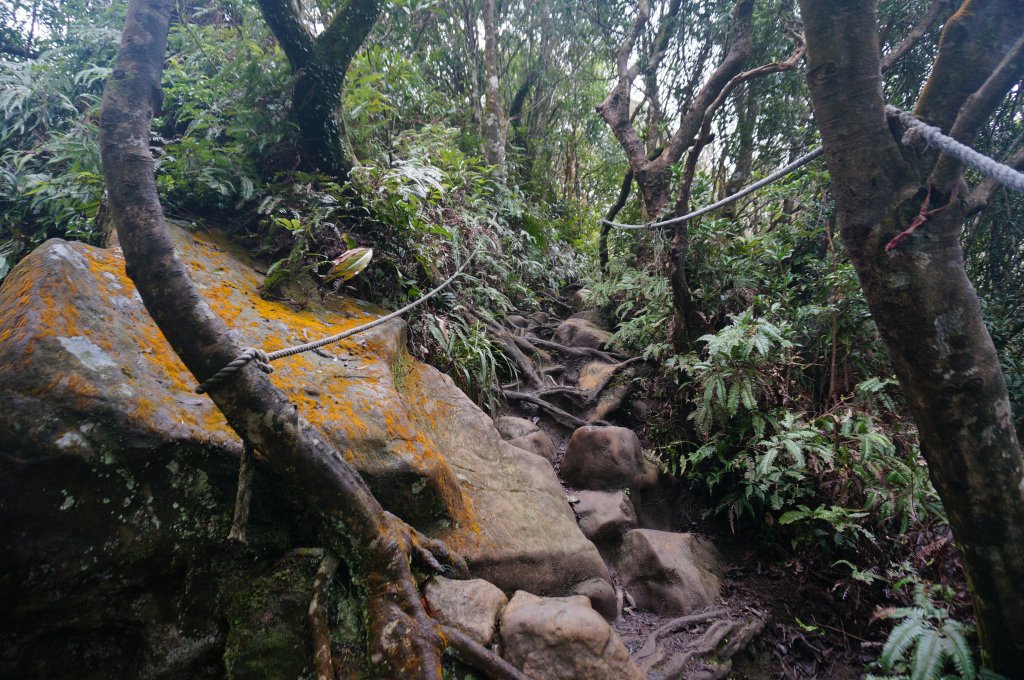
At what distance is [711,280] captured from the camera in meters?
4.75

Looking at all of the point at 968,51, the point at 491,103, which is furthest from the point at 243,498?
the point at 491,103

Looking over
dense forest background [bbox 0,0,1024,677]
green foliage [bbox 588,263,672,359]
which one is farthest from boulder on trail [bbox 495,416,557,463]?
green foliage [bbox 588,263,672,359]

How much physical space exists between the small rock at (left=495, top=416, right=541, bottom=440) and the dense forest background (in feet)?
0.94

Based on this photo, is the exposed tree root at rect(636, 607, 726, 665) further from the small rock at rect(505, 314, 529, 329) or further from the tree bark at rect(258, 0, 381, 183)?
the small rock at rect(505, 314, 529, 329)

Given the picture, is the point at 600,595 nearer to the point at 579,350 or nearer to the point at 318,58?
the point at 579,350

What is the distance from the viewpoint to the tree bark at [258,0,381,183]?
3395 millimetres

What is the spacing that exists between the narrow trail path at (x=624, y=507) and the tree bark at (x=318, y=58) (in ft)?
8.04

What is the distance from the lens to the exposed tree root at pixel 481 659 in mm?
1667

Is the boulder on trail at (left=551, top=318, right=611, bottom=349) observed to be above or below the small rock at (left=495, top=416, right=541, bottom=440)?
above

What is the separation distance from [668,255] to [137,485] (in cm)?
452

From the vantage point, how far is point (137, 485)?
1600 millimetres

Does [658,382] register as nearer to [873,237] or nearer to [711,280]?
[711,280]

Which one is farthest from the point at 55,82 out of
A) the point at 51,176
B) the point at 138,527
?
the point at 138,527

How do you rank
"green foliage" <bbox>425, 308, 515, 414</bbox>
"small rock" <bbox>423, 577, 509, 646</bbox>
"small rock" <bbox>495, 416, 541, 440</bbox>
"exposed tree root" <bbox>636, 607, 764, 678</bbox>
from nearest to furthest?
"small rock" <bbox>423, 577, 509, 646</bbox> → "exposed tree root" <bbox>636, 607, 764, 678</bbox> → "green foliage" <bbox>425, 308, 515, 414</bbox> → "small rock" <bbox>495, 416, 541, 440</bbox>
